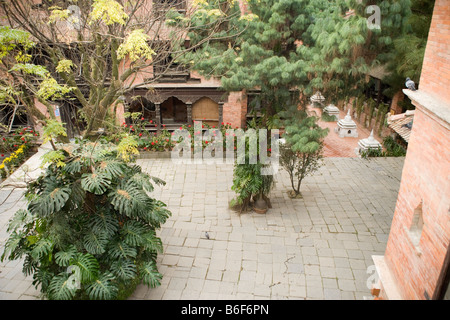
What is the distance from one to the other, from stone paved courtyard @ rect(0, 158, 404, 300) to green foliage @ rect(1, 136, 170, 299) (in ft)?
2.69

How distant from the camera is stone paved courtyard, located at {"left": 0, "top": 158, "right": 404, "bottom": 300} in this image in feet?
20.5

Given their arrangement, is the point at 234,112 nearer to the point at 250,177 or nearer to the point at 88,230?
the point at 250,177

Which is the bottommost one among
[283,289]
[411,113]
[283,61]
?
[283,289]

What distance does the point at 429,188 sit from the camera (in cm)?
447

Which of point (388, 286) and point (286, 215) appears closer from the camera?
point (388, 286)

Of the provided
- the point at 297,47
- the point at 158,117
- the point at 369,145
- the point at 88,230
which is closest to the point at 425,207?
the point at 297,47

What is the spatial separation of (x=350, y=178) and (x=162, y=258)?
6521mm

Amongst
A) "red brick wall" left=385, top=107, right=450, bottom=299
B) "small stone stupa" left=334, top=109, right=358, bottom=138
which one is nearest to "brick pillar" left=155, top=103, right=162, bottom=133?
"small stone stupa" left=334, top=109, right=358, bottom=138

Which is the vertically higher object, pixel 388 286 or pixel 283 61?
pixel 283 61

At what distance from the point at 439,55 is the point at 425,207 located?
1996mm
